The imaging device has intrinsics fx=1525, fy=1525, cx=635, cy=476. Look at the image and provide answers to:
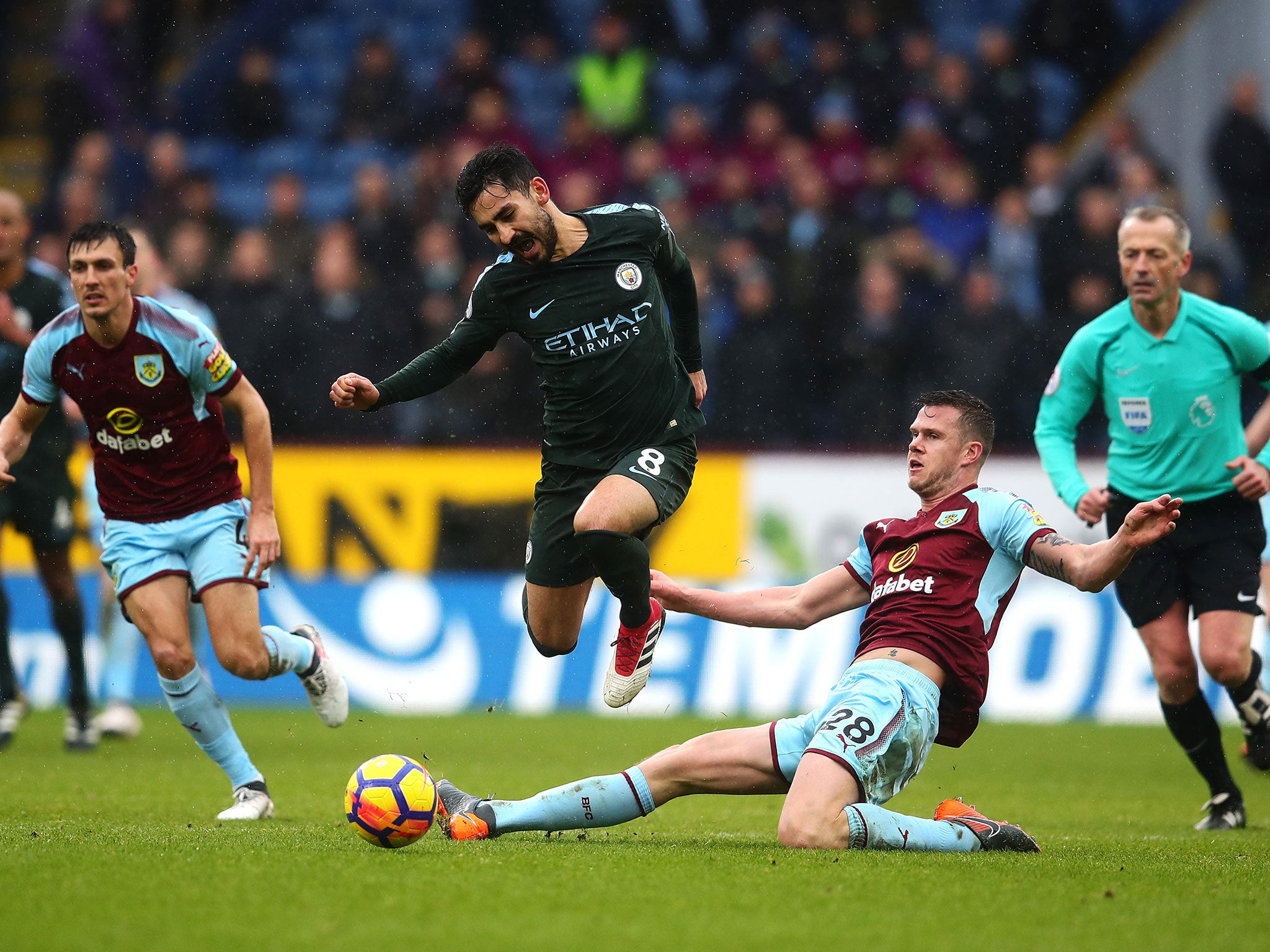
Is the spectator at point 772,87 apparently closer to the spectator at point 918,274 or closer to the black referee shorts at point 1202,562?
the spectator at point 918,274

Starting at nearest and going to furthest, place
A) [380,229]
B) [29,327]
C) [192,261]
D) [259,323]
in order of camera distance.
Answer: [29,327] < [259,323] < [192,261] < [380,229]

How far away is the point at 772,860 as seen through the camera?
5117 mm

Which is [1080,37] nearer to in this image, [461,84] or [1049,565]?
[461,84]

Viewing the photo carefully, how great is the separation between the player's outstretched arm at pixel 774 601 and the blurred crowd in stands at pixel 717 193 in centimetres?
625

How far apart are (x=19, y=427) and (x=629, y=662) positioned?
277cm

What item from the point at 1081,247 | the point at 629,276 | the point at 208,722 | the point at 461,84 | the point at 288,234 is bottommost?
the point at 208,722

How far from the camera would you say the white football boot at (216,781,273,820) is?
20.5 ft

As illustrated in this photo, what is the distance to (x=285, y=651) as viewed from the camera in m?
6.72

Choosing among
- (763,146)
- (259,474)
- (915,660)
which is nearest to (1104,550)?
(915,660)

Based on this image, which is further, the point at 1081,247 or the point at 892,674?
the point at 1081,247

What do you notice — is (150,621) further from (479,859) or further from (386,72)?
(386,72)

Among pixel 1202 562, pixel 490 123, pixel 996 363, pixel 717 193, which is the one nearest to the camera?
pixel 1202 562

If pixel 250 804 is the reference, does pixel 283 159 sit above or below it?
above

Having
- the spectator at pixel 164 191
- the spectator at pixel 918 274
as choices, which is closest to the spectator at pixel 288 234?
the spectator at pixel 164 191
